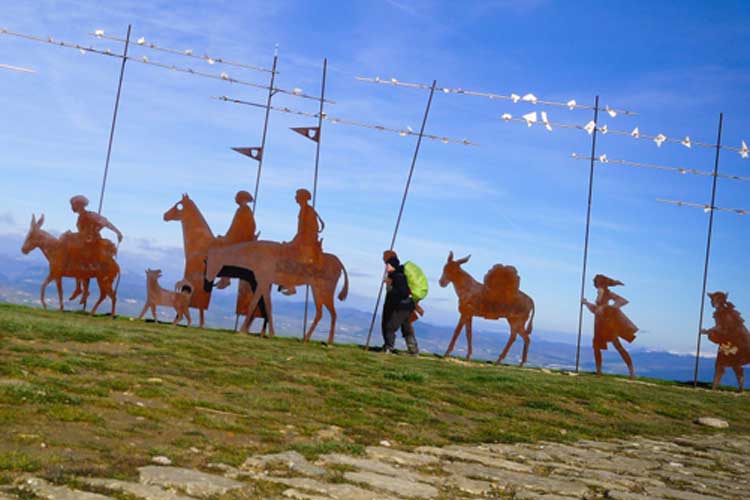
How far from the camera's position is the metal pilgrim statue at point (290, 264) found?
21.4m

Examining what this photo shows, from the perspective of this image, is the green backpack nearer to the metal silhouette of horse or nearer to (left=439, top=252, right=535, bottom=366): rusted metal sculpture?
(left=439, top=252, right=535, bottom=366): rusted metal sculpture

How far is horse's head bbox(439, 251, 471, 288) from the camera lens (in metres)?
24.3

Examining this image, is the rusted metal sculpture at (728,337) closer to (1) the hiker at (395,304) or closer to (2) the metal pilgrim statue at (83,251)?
(1) the hiker at (395,304)

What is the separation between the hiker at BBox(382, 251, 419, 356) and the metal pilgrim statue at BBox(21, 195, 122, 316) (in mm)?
7195

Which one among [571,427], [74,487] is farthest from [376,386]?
[74,487]

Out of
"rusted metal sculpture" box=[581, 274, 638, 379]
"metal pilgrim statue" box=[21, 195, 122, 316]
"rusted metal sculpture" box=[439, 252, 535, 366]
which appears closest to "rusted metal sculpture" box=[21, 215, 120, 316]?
"metal pilgrim statue" box=[21, 195, 122, 316]

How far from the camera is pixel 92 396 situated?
9227mm

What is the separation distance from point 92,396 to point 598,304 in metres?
17.9

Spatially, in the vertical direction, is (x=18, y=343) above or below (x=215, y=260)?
below

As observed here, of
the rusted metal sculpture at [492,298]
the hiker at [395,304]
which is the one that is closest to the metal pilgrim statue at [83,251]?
the hiker at [395,304]

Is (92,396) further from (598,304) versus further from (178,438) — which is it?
(598,304)

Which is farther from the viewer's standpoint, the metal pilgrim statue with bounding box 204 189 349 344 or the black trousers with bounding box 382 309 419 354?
the black trousers with bounding box 382 309 419 354

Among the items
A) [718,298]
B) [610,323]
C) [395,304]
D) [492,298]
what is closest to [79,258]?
[395,304]

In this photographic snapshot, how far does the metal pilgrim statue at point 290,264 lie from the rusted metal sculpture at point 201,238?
17.9 inches
